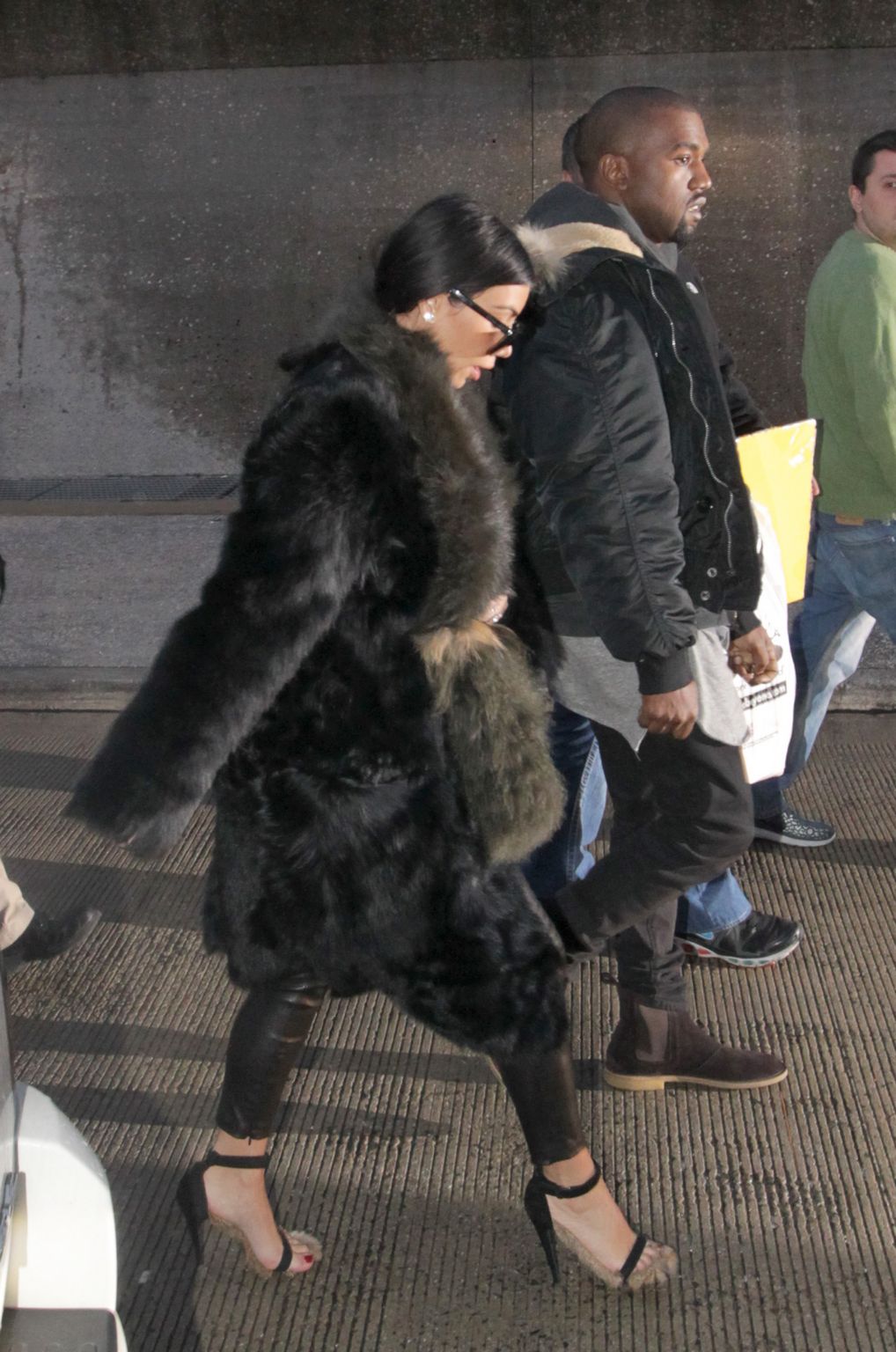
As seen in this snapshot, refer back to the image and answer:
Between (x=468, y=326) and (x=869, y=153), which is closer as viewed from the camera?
(x=468, y=326)

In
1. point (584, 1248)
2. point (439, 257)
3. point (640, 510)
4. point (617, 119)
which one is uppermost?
point (617, 119)

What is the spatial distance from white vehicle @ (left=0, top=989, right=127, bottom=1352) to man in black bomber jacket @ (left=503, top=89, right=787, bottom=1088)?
52.9 inches

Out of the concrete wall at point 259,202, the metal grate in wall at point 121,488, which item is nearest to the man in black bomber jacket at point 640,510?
the metal grate in wall at point 121,488

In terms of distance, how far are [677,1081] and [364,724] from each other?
1393 mm

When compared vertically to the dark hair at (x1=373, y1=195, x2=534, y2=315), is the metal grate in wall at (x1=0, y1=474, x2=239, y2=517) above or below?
below

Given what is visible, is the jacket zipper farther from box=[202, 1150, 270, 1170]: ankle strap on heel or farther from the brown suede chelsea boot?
box=[202, 1150, 270, 1170]: ankle strap on heel

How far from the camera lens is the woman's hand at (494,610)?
8.16 feet

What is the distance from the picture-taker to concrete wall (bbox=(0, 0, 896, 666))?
29.5 ft

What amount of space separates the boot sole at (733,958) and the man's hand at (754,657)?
0.97m

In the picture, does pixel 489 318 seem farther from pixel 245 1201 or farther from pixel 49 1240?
pixel 245 1201

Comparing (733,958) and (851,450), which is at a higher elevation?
(851,450)

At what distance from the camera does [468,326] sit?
8.05ft

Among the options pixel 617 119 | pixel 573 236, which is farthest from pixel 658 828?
pixel 617 119

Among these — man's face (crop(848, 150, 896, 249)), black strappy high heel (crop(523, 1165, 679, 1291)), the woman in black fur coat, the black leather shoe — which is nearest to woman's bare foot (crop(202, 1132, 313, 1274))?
the woman in black fur coat
